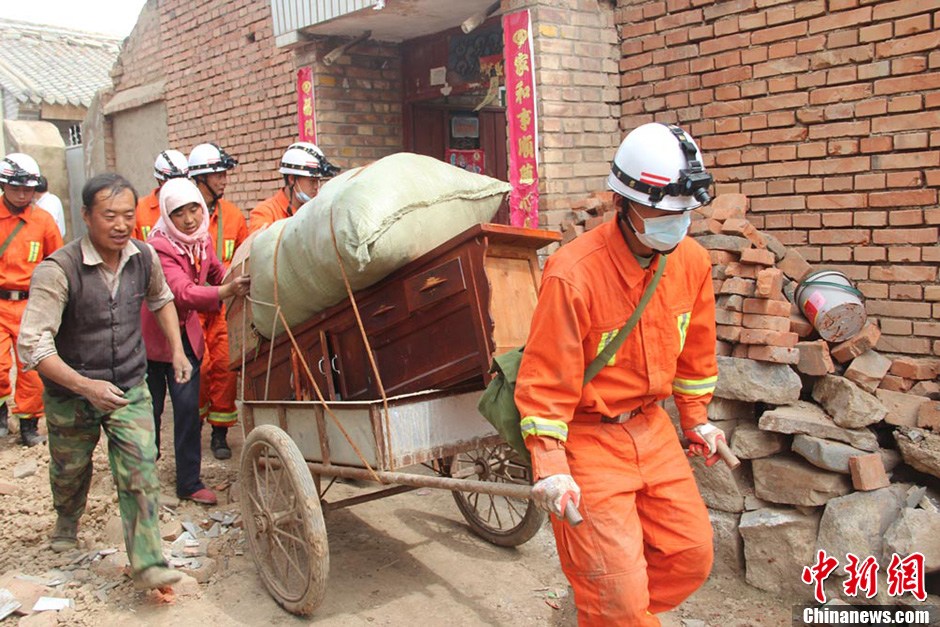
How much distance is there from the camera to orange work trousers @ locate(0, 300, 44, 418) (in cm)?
643

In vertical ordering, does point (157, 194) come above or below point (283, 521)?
above

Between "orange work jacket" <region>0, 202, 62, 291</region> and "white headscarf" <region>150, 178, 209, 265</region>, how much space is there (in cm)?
190

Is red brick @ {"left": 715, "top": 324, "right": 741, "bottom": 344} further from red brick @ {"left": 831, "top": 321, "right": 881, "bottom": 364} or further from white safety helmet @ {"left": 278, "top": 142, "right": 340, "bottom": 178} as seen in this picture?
white safety helmet @ {"left": 278, "top": 142, "right": 340, "bottom": 178}

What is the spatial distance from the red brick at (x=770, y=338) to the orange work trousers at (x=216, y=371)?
339 cm

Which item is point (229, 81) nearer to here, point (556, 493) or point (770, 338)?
point (770, 338)

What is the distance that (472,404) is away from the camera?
12.6 ft

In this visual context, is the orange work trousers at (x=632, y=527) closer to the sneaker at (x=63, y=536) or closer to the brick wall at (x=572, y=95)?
the brick wall at (x=572, y=95)

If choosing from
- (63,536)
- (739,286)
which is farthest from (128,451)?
(739,286)

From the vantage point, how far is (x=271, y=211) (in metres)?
6.08

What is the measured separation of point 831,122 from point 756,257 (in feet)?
3.05

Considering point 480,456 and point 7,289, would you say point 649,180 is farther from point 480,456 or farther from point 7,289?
point 7,289

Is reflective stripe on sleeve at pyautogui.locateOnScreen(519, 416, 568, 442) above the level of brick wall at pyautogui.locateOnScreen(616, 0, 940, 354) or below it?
below

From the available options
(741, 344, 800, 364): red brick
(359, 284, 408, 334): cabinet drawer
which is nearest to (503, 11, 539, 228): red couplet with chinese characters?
(741, 344, 800, 364): red brick

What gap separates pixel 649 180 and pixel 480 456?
235 centimetres
